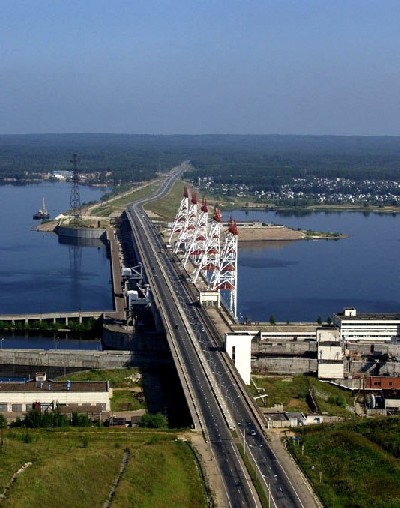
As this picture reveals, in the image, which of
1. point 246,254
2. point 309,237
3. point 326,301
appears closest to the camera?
point 326,301

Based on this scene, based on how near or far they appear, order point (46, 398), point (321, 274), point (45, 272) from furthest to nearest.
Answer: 1. point (45, 272)
2. point (321, 274)
3. point (46, 398)

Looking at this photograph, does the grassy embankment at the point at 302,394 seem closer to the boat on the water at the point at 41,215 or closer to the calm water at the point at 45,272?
the calm water at the point at 45,272

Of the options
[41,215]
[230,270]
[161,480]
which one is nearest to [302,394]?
[161,480]

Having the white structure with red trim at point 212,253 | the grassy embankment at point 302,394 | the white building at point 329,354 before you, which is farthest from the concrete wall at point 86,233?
the grassy embankment at point 302,394

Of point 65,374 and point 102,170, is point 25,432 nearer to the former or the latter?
point 65,374

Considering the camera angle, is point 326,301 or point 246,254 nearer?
point 326,301

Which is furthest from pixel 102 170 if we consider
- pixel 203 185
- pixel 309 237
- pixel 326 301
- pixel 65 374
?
pixel 65 374

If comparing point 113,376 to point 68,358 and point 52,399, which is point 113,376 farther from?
point 52,399
